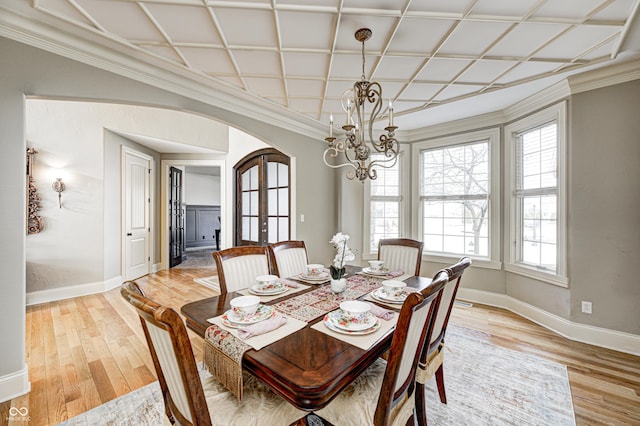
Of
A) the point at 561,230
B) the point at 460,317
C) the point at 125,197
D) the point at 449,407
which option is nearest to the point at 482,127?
the point at 561,230

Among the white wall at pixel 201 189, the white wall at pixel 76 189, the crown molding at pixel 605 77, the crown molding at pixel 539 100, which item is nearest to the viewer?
the crown molding at pixel 605 77

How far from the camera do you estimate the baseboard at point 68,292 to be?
3572mm

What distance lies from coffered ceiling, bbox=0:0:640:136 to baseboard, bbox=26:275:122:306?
3.59 m

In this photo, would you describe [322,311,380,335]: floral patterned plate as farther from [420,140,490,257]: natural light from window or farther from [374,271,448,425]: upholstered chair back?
[420,140,490,257]: natural light from window

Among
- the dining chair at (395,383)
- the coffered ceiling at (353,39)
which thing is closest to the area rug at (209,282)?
the coffered ceiling at (353,39)

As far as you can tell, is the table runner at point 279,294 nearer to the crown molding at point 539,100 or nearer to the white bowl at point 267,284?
the white bowl at point 267,284

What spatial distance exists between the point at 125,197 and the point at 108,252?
3.20 ft

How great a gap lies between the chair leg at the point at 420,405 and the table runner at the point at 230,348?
82 centimetres

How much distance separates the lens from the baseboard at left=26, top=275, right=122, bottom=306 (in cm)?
357

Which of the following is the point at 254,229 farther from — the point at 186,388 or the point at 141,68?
the point at 186,388

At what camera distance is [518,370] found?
2.12 metres

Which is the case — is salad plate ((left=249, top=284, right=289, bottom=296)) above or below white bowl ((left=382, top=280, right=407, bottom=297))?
below

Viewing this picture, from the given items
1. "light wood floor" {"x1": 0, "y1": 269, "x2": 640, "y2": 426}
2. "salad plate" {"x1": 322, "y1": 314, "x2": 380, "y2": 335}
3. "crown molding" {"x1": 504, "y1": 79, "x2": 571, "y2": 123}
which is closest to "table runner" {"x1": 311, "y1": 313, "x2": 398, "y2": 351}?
"salad plate" {"x1": 322, "y1": 314, "x2": 380, "y2": 335}

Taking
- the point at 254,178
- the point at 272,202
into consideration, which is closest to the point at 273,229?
the point at 272,202
